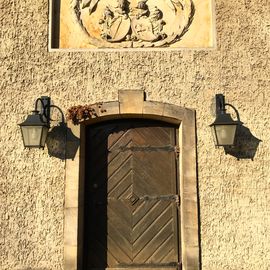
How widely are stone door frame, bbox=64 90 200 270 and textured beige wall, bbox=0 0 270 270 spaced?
97 mm

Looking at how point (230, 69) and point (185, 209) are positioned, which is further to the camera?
point (230, 69)

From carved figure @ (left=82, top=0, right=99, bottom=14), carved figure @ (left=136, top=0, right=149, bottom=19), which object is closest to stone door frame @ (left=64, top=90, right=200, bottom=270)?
carved figure @ (left=136, top=0, right=149, bottom=19)

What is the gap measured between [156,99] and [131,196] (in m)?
1.32

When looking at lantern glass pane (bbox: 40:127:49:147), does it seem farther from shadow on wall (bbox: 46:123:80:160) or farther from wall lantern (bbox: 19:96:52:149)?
shadow on wall (bbox: 46:123:80:160)

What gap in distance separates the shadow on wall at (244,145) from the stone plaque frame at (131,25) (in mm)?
1274

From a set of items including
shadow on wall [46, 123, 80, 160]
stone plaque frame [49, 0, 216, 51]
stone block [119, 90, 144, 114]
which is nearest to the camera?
shadow on wall [46, 123, 80, 160]

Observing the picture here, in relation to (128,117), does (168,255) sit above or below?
A: below

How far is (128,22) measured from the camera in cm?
580

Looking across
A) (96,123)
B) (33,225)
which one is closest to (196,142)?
(96,123)

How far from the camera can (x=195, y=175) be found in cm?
536

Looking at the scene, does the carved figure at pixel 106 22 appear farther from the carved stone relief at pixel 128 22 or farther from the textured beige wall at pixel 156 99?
the textured beige wall at pixel 156 99

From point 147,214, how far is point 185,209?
0.52m

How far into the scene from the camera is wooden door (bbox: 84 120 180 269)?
5398mm

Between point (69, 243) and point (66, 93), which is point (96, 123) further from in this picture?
point (69, 243)
